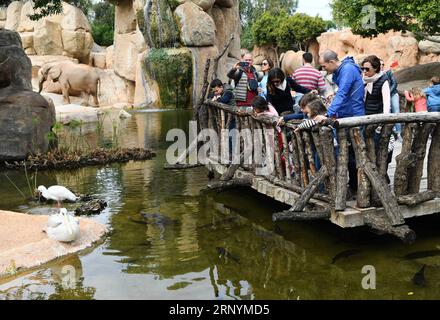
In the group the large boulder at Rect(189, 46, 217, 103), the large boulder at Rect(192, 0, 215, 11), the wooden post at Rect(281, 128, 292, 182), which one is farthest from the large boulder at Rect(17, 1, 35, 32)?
the wooden post at Rect(281, 128, 292, 182)

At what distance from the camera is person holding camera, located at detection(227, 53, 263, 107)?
805 centimetres

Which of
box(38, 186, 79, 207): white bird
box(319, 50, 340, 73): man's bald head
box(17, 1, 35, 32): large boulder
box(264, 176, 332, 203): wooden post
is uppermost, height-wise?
box(17, 1, 35, 32): large boulder

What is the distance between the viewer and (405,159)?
5.57 m

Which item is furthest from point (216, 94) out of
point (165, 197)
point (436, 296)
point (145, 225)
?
point (436, 296)

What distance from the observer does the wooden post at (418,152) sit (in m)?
5.65

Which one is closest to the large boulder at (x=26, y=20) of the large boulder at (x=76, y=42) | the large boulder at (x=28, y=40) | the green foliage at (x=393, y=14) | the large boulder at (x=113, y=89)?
the large boulder at (x=28, y=40)

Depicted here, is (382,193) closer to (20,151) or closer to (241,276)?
(241,276)

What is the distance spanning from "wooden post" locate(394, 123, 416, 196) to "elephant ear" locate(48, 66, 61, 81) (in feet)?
75.5

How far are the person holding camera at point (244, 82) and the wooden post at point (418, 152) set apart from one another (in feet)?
9.56

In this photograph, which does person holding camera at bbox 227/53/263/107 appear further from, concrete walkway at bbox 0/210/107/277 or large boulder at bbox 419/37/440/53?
large boulder at bbox 419/37/440/53

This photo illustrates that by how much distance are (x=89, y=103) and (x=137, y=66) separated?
3.32 meters

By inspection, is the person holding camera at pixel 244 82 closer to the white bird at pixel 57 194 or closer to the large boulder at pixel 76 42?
the white bird at pixel 57 194

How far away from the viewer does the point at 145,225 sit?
22.4 feet

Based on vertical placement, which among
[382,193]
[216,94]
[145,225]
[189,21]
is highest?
[189,21]
